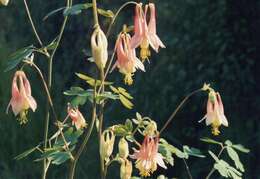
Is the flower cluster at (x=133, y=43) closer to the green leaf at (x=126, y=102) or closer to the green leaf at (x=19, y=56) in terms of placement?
the green leaf at (x=126, y=102)

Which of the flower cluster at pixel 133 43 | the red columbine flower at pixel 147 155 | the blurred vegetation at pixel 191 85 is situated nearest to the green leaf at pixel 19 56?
the flower cluster at pixel 133 43

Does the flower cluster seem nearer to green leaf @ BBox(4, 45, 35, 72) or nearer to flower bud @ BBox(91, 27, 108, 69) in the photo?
flower bud @ BBox(91, 27, 108, 69)

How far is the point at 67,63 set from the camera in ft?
18.6

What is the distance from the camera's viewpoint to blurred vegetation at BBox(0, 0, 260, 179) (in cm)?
429

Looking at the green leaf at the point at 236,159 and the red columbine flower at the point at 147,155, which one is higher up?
the red columbine flower at the point at 147,155

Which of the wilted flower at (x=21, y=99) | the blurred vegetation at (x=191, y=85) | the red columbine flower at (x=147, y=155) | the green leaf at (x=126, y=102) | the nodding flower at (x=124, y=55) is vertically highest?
the nodding flower at (x=124, y=55)

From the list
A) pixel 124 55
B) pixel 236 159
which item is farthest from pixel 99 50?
pixel 236 159

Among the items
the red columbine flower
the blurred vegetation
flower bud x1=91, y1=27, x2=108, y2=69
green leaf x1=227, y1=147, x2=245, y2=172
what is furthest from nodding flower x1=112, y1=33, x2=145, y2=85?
the blurred vegetation

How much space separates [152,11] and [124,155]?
1.34 feet

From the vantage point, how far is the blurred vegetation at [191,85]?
429 cm

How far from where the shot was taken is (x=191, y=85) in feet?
14.4

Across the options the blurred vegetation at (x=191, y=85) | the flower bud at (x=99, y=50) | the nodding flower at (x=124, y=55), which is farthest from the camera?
the blurred vegetation at (x=191, y=85)

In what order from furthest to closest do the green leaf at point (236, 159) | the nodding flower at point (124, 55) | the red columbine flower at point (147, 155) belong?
the green leaf at point (236, 159) → the red columbine flower at point (147, 155) → the nodding flower at point (124, 55)

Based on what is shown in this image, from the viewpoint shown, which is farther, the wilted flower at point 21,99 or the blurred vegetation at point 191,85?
the blurred vegetation at point 191,85
